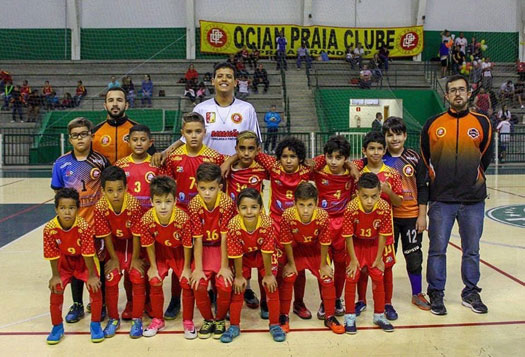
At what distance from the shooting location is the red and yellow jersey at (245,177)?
Result: 4.45 meters

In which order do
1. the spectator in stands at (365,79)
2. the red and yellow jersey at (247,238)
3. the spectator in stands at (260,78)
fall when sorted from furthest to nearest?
the spectator in stands at (365,79), the spectator in stands at (260,78), the red and yellow jersey at (247,238)

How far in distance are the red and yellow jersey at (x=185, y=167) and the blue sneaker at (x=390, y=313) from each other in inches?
72.5

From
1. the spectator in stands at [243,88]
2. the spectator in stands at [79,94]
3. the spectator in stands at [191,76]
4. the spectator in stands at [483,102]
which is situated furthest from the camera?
the spectator in stands at [191,76]

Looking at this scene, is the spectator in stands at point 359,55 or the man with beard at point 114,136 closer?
the man with beard at point 114,136

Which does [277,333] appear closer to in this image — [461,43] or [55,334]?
[55,334]

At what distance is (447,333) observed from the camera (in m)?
3.94

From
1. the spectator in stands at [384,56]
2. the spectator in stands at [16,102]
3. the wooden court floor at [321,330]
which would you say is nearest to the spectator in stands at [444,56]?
the spectator in stands at [384,56]

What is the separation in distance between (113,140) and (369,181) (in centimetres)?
230

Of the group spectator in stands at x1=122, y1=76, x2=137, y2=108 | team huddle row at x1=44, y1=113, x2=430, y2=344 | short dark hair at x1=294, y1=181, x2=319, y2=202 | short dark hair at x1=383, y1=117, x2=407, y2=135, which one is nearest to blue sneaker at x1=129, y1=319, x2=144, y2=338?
team huddle row at x1=44, y1=113, x2=430, y2=344

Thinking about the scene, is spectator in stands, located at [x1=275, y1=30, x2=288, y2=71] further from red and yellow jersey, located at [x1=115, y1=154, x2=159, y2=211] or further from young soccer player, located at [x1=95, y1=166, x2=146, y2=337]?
young soccer player, located at [x1=95, y1=166, x2=146, y2=337]

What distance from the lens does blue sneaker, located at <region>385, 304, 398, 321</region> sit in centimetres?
426

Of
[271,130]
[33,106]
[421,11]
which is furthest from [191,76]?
[421,11]

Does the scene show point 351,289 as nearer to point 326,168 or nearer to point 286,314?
point 286,314

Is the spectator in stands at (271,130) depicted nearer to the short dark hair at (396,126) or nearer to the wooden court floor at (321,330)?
the wooden court floor at (321,330)
